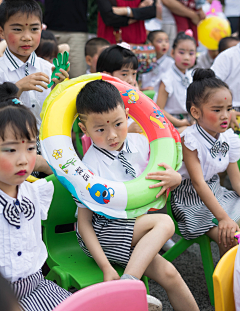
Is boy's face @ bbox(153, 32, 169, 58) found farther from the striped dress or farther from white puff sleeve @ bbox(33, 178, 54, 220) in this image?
white puff sleeve @ bbox(33, 178, 54, 220)

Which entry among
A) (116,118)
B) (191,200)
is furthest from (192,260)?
(116,118)

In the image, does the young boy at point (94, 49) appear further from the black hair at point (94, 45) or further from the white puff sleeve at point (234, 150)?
the white puff sleeve at point (234, 150)

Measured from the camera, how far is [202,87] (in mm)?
1976

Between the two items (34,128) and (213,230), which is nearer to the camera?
(34,128)

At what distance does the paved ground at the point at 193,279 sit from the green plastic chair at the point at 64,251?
448 millimetres

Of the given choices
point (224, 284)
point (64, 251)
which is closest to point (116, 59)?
point (64, 251)

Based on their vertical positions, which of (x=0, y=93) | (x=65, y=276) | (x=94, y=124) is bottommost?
(x=65, y=276)

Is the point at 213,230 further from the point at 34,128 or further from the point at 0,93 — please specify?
the point at 0,93

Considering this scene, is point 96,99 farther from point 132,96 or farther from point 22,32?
point 22,32

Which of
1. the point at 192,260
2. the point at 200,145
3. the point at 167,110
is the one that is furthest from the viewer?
the point at 167,110

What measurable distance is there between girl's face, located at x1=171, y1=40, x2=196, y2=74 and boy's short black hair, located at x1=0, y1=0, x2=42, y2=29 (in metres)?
1.59

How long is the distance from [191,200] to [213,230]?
0.72ft

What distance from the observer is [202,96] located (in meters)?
1.96

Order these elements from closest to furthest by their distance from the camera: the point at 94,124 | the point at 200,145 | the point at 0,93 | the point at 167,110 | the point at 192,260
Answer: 1. the point at 0,93
2. the point at 94,124
3. the point at 200,145
4. the point at 192,260
5. the point at 167,110
